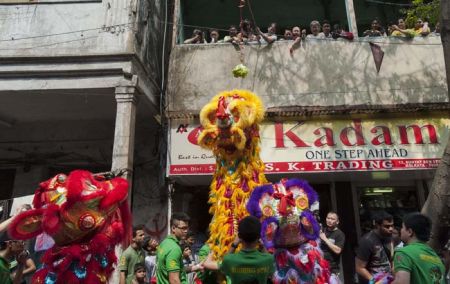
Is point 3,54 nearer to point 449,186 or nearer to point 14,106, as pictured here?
point 14,106

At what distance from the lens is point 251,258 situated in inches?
100

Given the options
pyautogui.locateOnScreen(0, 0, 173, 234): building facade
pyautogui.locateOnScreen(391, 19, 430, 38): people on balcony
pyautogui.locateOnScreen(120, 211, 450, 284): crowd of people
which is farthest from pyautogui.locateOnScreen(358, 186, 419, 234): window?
pyautogui.locateOnScreen(0, 0, 173, 234): building facade

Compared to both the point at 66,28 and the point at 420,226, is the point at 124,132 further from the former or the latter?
the point at 420,226

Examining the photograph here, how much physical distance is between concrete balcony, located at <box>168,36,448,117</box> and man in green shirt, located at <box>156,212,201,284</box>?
4250mm

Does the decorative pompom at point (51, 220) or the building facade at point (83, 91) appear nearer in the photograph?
the decorative pompom at point (51, 220)

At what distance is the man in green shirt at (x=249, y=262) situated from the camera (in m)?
2.49

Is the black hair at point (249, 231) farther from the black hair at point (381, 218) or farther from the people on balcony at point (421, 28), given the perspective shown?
the people on balcony at point (421, 28)

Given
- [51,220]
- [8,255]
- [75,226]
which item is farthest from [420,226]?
[8,255]

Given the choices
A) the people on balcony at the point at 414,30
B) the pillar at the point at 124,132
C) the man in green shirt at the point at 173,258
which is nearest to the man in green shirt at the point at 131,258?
the pillar at the point at 124,132

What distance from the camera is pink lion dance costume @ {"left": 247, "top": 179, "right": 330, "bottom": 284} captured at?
3281 millimetres

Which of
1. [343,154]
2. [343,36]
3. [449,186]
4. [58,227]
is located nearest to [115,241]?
[58,227]

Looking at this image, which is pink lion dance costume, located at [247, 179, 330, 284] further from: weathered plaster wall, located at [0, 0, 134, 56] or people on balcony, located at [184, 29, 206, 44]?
people on balcony, located at [184, 29, 206, 44]

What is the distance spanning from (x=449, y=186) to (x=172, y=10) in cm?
767

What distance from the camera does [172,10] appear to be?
30.3 ft
